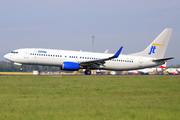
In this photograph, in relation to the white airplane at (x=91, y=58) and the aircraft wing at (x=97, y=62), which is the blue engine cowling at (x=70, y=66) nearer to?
the white airplane at (x=91, y=58)

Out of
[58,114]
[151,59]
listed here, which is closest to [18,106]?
[58,114]

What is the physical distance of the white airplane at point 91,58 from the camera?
121 feet

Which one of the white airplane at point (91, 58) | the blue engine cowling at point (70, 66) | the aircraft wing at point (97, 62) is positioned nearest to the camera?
the blue engine cowling at point (70, 66)

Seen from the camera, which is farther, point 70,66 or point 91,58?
point 91,58

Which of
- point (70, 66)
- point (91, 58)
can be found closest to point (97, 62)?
point (91, 58)

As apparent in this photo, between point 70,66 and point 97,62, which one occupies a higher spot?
point 97,62

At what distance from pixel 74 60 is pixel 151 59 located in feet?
44.0

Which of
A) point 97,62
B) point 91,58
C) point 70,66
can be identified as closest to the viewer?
point 70,66

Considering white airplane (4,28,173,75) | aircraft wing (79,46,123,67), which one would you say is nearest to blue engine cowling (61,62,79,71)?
white airplane (4,28,173,75)

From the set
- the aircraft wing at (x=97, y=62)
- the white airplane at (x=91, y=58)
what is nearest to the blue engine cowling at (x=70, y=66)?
the white airplane at (x=91, y=58)

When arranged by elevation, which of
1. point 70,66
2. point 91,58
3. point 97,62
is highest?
point 91,58

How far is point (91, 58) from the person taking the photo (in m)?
39.5

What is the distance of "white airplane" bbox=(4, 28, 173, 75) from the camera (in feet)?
121

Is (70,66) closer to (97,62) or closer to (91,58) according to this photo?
(91,58)
